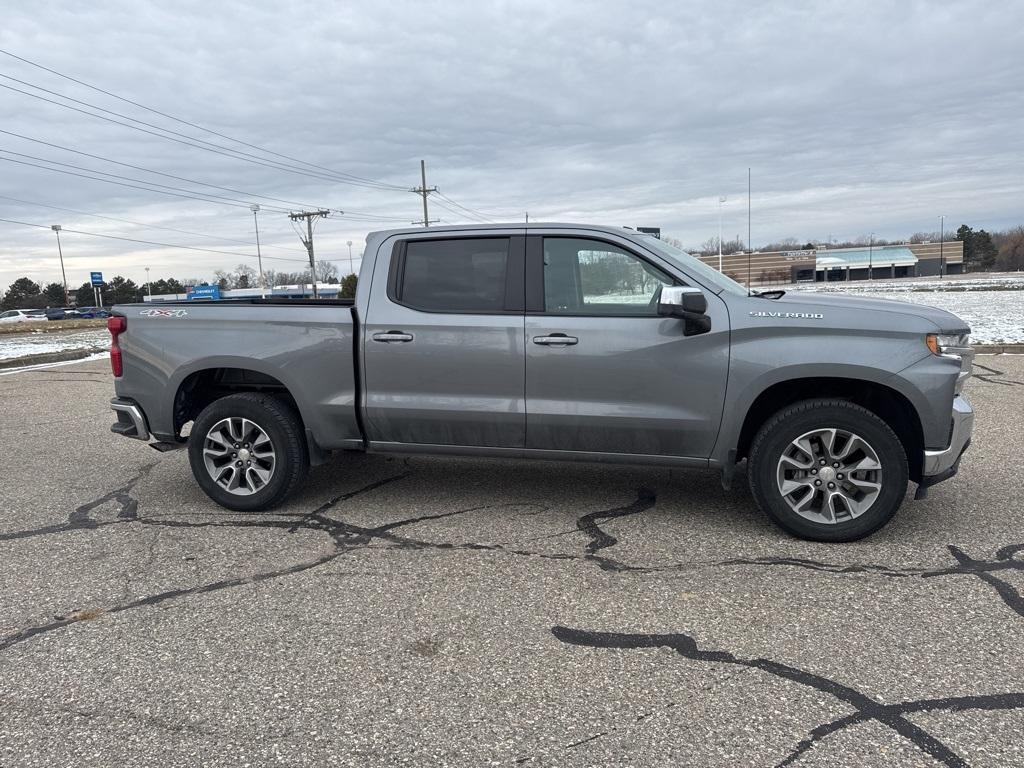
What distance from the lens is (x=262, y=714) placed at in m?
2.79

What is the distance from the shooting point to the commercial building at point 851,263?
114 m

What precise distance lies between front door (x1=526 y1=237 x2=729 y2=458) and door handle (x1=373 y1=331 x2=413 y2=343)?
2.60 feet

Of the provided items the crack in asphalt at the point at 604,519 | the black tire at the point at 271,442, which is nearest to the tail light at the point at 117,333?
the black tire at the point at 271,442

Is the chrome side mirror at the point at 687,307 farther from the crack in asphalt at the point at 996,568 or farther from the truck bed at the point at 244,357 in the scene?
the truck bed at the point at 244,357

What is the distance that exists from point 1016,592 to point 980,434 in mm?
3926

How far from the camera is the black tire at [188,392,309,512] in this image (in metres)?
5.07

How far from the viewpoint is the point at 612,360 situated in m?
4.50

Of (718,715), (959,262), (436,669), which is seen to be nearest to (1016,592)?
(718,715)

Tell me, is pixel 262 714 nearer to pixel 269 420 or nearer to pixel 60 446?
pixel 269 420

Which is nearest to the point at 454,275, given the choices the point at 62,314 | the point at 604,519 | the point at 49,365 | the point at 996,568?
the point at 604,519

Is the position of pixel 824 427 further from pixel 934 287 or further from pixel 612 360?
pixel 934 287

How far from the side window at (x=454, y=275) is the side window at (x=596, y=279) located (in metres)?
0.32

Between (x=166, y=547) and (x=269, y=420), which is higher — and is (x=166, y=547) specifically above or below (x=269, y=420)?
below

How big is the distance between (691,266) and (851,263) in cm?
12295
